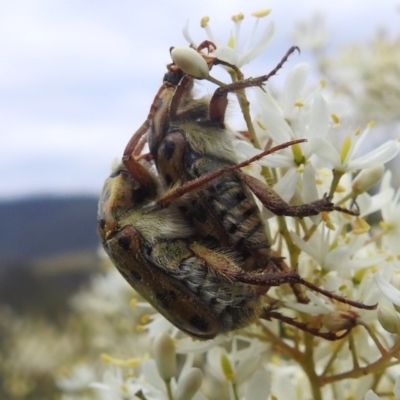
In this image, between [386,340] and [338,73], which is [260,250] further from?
[338,73]

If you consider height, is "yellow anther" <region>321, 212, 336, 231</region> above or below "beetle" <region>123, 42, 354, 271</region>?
below

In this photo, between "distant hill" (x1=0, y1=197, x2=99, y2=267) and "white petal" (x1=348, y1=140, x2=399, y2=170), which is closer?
Answer: "white petal" (x1=348, y1=140, x2=399, y2=170)

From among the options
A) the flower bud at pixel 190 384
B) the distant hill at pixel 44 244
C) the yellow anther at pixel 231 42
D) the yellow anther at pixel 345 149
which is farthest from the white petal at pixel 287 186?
the distant hill at pixel 44 244

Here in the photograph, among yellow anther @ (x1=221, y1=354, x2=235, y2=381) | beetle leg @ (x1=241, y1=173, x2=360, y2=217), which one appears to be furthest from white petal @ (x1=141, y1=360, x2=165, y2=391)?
beetle leg @ (x1=241, y1=173, x2=360, y2=217)

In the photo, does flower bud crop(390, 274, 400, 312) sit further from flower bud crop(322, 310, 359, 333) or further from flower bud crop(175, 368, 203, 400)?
flower bud crop(175, 368, 203, 400)

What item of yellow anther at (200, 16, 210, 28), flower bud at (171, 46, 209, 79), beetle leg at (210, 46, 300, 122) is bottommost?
beetle leg at (210, 46, 300, 122)

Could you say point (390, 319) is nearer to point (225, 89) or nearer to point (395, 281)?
point (395, 281)

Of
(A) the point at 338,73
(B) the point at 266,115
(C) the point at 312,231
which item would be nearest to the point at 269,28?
(B) the point at 266,115
